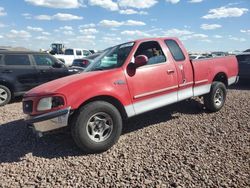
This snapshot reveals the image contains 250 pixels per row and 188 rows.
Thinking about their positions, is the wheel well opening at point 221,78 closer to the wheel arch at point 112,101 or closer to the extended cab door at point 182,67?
the extended cab door at point 182,67

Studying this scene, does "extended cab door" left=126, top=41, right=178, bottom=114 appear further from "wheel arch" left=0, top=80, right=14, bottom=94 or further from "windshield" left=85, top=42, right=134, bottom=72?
"wheel arch" left=0, top=80, right=14, bottom=94

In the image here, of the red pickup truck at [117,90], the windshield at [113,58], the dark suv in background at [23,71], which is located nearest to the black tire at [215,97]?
the red pickup truck at [117,90]

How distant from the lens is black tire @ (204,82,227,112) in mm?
6801

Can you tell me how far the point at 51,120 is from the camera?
14.3 feet

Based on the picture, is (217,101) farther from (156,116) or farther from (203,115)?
(156,116)

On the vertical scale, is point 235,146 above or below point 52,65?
below

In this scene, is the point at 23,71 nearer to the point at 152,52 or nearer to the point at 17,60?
the point at 17,60

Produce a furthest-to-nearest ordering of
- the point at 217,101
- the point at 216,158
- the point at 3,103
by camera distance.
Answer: the point at 3,103, the point at 217,101, the point at 216,158

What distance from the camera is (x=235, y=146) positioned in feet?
15.8

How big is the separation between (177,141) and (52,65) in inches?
262

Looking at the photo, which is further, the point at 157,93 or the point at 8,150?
the point at 157,93

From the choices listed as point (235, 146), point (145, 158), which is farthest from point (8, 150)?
point (235, 146)

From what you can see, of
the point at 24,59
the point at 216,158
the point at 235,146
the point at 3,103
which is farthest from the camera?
the point at 24,59

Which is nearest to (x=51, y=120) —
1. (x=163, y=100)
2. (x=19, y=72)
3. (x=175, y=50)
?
(x=163, y=100)
